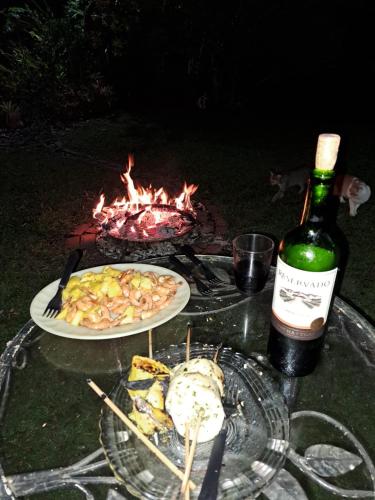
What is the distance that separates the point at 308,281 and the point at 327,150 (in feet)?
1.52

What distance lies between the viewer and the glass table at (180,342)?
140 cm

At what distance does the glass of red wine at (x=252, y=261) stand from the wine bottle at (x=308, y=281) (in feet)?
1.48

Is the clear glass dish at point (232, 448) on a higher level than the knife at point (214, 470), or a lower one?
lower

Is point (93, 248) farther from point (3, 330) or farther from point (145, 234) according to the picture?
point (3, 330)

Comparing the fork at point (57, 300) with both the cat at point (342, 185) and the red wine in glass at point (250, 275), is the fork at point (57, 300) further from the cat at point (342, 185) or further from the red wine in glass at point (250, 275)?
the cat at point (342, 185)

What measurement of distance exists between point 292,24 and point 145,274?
1053 centimetres

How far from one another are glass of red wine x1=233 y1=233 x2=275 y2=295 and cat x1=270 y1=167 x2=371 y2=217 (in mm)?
3356

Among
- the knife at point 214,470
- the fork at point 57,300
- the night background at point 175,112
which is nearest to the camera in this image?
the knife at point 214,470

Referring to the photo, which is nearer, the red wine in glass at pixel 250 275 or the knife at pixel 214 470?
the knife at pixel 214 470

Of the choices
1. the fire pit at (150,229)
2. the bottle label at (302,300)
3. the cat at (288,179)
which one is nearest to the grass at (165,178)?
the cat at (288,179)

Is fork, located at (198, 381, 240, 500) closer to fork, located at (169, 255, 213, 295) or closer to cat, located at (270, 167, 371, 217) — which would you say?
fork, located at (169, 255, 213, 295)

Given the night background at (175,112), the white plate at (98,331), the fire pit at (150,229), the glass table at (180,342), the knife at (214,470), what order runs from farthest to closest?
the night background at (175,112) < the fire pit at (150,229) < the white plate at (98,331) < the glass table at (180,342) < the knife at (214,470)

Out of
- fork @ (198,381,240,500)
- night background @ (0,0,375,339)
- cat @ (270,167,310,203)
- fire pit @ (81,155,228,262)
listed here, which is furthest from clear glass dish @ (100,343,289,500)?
cat @ (270,167,310,203)

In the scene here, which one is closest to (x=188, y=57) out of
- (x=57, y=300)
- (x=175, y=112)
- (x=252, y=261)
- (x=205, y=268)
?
(x=175, y=112)
